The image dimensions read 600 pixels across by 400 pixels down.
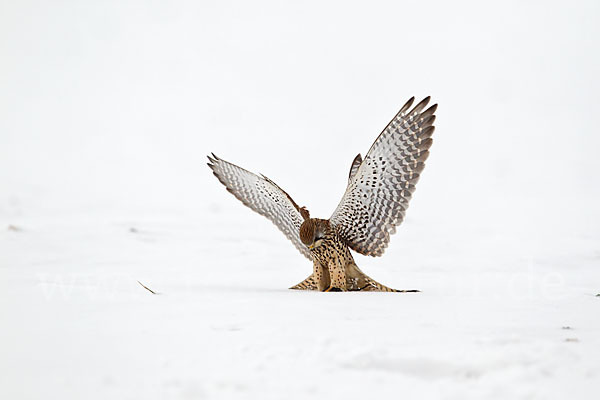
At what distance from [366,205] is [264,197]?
2.18 ft

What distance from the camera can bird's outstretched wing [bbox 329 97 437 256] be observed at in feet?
10.7

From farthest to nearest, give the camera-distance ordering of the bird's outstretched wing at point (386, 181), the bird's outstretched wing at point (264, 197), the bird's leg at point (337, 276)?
1. the bird's outstretched wing at point (264, 197)
2. the bird's leg at point (337, 276)
3. the bird's outstretched wing at point (386, 181)

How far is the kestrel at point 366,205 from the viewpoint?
3279 mm

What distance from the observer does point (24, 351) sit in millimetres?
1885

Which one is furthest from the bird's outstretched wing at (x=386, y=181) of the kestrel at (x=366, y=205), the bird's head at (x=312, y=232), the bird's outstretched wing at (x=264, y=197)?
the bird's outstretched wing at (x=264, y=197)

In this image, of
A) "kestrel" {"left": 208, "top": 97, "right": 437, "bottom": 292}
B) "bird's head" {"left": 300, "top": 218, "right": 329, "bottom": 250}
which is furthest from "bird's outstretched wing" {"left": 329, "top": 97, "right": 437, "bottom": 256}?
"bird's head" {"left": 300, "top": 218, "right": 329, "bottom": 250}

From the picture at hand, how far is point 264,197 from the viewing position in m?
3.76

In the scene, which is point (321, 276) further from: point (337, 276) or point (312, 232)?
point (312, 232)

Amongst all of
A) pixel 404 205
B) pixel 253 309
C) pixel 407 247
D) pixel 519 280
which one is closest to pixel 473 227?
pixel 407 247

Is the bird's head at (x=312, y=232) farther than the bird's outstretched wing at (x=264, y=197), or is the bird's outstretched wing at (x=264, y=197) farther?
the bird's outstretched wing at (x=264, y=197)

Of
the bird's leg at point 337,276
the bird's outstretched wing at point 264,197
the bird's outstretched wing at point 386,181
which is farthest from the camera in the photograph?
the bird's outstretched wing at point 264,197

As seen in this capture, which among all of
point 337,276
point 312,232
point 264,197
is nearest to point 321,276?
point 337,276

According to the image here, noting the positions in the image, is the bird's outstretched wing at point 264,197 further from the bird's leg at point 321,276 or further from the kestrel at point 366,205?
the bird's leg at point 321,276

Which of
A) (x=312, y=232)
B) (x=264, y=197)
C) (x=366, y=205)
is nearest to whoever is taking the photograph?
(x=312, y=232)
